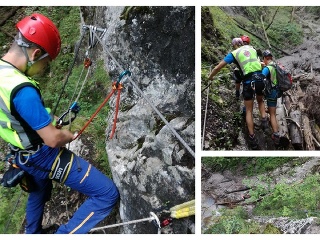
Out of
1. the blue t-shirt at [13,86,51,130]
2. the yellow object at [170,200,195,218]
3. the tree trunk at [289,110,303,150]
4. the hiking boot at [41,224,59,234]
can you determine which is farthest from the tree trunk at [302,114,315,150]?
the hiking boot at [41,224,59,234]

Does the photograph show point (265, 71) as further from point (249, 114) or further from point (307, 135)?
point (307, 135)

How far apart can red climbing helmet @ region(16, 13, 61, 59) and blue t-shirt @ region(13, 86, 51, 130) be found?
0.47 m

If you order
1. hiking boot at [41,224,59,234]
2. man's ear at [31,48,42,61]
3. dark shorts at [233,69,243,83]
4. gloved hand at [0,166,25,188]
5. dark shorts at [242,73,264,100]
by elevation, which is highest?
man's ear at [31,48,42,61]

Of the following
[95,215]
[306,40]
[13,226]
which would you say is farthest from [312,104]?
[13,226]

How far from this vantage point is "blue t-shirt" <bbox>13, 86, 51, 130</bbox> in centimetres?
242

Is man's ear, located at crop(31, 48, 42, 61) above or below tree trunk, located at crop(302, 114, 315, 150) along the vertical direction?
above

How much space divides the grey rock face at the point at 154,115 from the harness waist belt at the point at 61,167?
0.53m

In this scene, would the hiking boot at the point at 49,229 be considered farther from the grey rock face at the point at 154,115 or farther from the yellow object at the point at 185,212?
the yellow object at the point at 185,212

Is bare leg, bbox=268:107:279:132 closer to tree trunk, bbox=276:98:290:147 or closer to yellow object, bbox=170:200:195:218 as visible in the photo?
tree trunk, bbox=276:98:290:147

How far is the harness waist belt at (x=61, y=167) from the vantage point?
2.97 meters

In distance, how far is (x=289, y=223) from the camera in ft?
10.3

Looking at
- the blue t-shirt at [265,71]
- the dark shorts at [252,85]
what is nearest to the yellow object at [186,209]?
the dark shorts at [252,85]

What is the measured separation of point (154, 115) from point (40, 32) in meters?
1.33

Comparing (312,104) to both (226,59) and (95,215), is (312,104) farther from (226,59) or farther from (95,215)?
(95,215)
